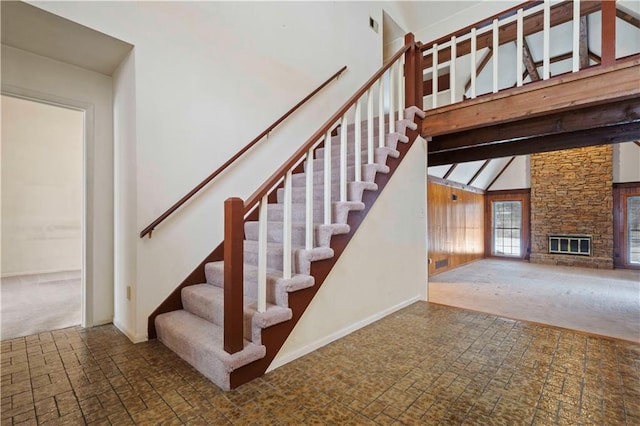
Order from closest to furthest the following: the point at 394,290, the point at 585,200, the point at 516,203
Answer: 1. the point at 394,290
2. the point at 585,200
3. the point at 516,203

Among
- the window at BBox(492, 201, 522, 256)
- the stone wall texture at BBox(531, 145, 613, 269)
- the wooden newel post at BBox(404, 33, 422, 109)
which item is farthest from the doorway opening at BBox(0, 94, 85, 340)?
the stone wall texture at BBox(531, 145, 613, 269)

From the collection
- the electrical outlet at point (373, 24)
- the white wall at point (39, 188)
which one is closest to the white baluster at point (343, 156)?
the electrical outlet at point (373, 24)

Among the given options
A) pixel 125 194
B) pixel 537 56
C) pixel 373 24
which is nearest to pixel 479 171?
pixel 537 56

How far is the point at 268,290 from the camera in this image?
203cm

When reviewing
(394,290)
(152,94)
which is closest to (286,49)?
(152,94)

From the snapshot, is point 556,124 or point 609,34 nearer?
point 609,34

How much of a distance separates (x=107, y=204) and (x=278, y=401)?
2454 millimetres

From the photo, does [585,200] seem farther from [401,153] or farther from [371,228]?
[371,228]

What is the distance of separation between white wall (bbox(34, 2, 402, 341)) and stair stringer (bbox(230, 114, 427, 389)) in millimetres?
1174

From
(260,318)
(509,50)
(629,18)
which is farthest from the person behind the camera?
(509,50)

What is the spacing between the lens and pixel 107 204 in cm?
277

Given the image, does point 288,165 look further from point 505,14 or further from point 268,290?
point 505,14

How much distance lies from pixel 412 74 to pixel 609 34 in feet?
5.42

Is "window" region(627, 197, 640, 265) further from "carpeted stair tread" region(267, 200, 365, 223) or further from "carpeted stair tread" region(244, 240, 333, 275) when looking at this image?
"carpeted stair tread" region(244, 240, 333, 275)
